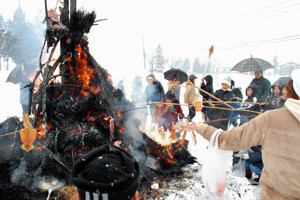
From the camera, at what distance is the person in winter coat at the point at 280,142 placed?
4.75 ft

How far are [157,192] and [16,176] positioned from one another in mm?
2802

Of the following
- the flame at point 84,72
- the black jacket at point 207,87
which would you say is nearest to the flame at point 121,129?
the flame at point 84,72

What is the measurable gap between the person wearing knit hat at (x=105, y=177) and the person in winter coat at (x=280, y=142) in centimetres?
118

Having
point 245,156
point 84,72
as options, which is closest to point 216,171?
point 245,156

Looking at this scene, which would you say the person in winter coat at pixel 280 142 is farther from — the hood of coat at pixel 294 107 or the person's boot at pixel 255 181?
the person's boot at pixel 255 181

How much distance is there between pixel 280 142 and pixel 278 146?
4cm

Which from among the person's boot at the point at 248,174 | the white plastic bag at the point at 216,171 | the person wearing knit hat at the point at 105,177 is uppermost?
the person wearing knit hat at the point at 105,177

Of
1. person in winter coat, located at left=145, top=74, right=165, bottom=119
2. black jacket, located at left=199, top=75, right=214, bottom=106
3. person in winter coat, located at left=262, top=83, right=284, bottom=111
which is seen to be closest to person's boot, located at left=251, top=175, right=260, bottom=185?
person in winter coat, located at left=262, top=83, right=284, bottom=111

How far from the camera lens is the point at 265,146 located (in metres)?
1.62

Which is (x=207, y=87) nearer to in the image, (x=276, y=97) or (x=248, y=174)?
(x=276, y=97)

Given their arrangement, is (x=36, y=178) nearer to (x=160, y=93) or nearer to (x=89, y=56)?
(x=89, y=56)

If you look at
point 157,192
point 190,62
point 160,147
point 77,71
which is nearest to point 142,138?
point 160,147

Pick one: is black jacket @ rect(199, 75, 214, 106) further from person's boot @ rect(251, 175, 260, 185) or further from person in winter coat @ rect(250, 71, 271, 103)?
person's boot @ rect(251, 175, 260, 185)

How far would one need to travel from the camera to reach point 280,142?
150 cm
